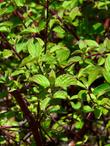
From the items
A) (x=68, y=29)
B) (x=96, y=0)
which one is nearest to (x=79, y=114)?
(x=68, y=29)

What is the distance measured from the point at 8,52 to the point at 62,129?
26.2 inches

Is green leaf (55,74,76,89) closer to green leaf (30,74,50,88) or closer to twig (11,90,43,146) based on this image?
green leaf (30,74,50,88)

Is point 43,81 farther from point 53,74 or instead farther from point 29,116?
point 29,116

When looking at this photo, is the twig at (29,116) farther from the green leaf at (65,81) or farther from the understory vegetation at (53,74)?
the green leaf at (65,81)

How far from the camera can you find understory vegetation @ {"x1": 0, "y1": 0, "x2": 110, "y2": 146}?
1438mm

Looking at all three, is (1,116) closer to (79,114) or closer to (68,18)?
(79,114)

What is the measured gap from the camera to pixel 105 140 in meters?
2.37

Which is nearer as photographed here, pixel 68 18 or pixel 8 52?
pixel 8 52

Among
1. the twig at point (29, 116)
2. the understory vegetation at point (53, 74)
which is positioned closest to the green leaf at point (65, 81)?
the understory vegetation at point (53, 74)

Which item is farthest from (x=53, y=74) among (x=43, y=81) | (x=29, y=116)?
(x=29, y=116)

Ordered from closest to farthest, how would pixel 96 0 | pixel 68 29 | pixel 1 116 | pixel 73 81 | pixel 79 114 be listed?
pixel 73 81
pixel 1 116
pixel 79 114
pixel 68 29
pixel 96 0

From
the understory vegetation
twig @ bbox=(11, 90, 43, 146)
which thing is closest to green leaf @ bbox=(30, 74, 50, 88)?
the understory vegetation

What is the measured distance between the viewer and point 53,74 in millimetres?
1415

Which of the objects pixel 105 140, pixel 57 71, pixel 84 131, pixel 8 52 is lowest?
pixel 105 140
